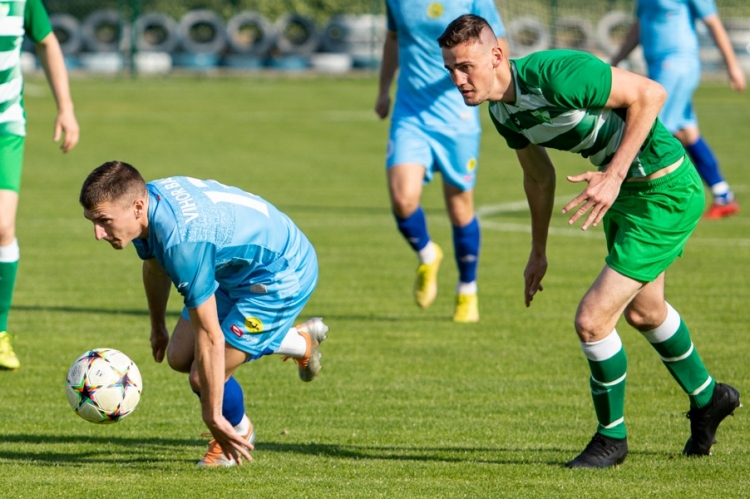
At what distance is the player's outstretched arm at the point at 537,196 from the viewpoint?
5562 millimetres

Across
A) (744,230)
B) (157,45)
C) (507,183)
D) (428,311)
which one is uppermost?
(428,311)

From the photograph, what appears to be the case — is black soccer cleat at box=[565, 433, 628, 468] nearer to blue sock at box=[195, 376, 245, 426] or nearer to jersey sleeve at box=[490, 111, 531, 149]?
jersey sleeve at box=[490, 111, 531, 149]

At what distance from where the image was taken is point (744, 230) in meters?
12.6

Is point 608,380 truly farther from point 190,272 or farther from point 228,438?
point 190,272

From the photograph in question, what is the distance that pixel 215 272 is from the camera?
5219mm

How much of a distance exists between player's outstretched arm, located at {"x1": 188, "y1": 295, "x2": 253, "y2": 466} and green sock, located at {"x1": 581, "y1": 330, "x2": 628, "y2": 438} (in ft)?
5.08

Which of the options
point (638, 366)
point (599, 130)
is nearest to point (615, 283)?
point (599, 130)

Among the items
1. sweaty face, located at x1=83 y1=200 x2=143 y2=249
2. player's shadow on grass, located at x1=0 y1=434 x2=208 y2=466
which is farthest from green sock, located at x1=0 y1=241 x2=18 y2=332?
sweaty face, located at x1=83 y1=200 x2=143 y2=249

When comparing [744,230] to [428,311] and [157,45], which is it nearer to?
[428,311]

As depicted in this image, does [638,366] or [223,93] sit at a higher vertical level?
[638,366]

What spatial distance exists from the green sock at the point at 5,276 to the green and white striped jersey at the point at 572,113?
351cm

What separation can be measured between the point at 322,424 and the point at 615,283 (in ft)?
6.09

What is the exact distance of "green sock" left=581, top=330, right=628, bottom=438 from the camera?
5.23 m

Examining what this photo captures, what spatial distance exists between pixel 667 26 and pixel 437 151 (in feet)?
15.4
